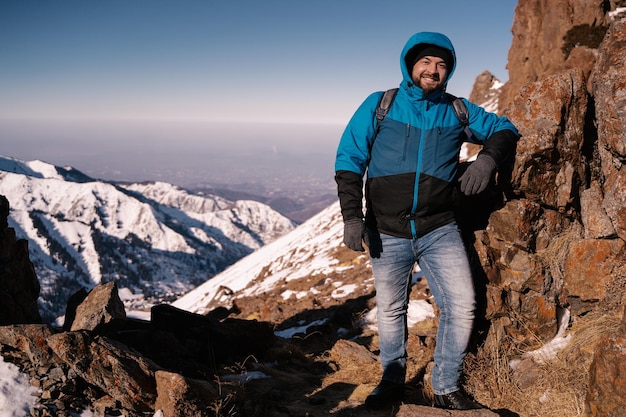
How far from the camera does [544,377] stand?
17.5 feet

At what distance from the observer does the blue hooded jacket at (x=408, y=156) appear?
17.1 feet

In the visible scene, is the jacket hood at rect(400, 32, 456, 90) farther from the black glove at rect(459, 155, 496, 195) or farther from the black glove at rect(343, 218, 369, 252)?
the black glove at rect(343, 218, 369, 252)

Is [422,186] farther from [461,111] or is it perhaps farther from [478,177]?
[461,111]

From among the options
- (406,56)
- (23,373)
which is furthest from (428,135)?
(23,373)

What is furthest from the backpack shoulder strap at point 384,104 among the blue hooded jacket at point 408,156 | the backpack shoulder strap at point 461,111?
the backpack shoulder strap at point 461,111

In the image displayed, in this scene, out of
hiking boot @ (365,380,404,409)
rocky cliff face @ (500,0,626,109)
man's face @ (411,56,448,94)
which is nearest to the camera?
man's face @ (411,56,448,94)

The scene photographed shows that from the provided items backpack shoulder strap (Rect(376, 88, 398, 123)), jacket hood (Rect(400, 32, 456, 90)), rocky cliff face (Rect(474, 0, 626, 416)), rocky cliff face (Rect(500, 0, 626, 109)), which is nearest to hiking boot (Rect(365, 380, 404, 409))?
rocky cliff face (Rect(474, 0, 626, 416))

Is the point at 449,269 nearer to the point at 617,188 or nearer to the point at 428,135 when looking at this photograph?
the point at 428,135

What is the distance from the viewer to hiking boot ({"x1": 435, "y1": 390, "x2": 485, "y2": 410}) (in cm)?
506

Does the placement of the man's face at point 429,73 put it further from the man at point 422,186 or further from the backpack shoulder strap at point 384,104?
the backpack shoulder strap at point 384,104

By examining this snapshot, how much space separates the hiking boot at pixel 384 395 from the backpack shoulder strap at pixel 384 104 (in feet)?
12.9

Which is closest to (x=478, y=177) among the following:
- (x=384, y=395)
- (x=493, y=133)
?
(x=493, y=133)

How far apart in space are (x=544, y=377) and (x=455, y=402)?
1.37 m

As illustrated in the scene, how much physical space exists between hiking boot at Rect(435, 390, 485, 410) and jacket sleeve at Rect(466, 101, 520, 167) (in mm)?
3259
